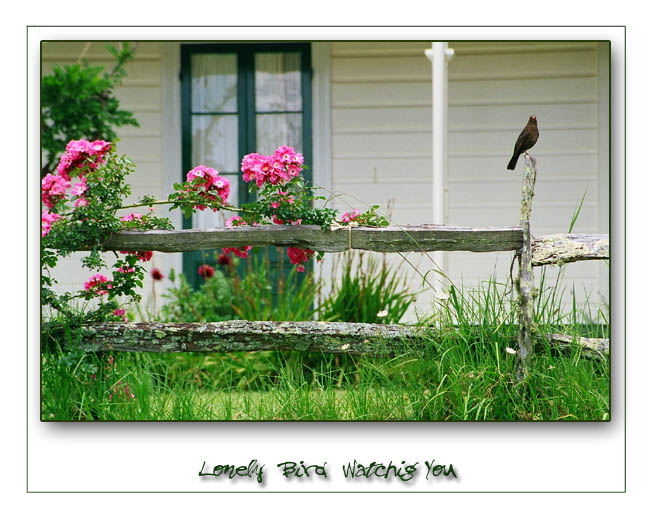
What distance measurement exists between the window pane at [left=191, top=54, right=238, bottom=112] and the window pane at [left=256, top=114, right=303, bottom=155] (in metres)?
0.20

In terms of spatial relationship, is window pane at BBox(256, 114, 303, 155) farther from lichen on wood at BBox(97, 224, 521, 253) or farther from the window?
lichen on wood at BBox(97, 224, 521, 253)

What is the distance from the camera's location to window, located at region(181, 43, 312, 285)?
13.1 ft

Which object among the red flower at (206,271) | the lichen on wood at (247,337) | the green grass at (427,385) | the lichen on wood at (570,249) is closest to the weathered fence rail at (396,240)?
the lichen on wood at (570,249)

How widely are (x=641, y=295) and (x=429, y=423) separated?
864 millimetres

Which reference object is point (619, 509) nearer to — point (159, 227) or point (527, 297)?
point (527, 297)

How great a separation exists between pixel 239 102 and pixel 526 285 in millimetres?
2143

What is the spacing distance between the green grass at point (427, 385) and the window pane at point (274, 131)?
1.70 metres

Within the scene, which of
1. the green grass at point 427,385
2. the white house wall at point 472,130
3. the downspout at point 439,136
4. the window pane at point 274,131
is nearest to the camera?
the green grass at point 427,385

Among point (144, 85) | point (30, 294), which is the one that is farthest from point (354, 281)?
point (144, 85)

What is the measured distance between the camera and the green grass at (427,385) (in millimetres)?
2453

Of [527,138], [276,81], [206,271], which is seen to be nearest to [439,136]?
[527,138]

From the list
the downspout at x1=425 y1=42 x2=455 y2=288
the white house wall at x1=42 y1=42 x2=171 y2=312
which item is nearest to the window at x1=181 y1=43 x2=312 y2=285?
the white house wall at x1=42 y1=42 x2=171 y2=312

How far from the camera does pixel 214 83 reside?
4.04 metres

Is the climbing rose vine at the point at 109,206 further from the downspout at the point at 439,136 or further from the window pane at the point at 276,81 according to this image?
the window pane at the point at 276,81
